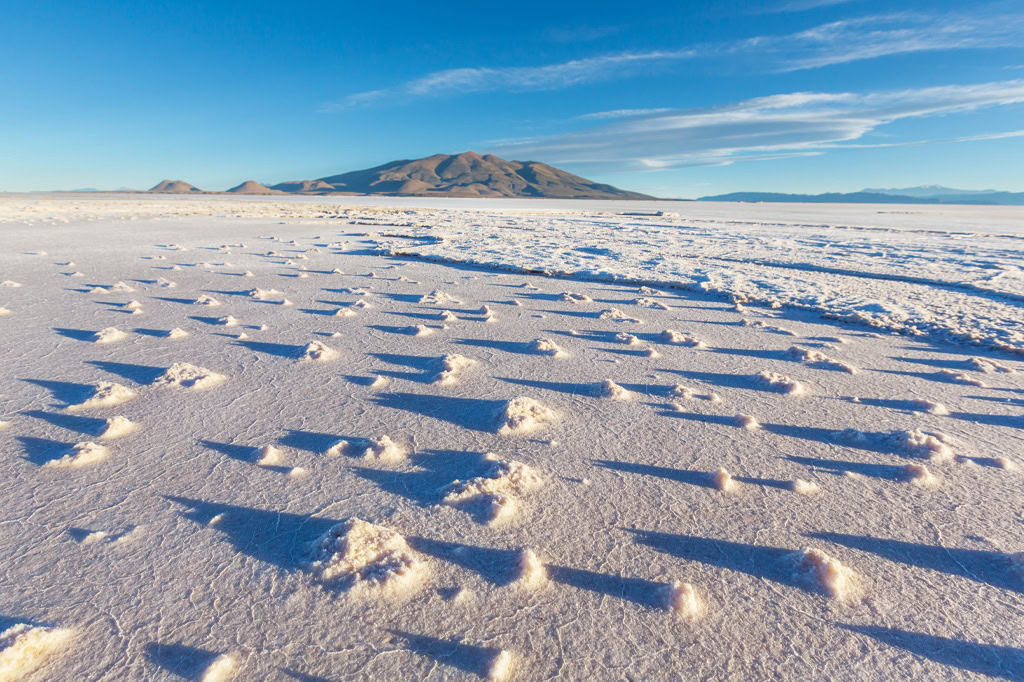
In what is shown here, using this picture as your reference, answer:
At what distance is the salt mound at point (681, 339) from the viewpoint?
5191 millimetres

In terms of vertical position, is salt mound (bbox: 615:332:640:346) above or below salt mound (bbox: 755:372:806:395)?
above

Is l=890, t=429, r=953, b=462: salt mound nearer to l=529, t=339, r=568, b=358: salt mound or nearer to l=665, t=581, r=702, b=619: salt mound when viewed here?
l=665, t=581, r=702, b=619: salt mound

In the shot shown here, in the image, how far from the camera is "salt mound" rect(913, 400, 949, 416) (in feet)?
11.8

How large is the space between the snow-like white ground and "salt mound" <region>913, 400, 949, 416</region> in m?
0.03

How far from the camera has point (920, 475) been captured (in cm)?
277

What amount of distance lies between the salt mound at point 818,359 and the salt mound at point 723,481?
8.06 feet

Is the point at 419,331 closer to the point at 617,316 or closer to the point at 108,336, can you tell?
the point at 617,316

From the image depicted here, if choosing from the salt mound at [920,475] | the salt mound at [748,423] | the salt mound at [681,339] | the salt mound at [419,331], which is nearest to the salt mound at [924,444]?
the salt mound at [920,475]

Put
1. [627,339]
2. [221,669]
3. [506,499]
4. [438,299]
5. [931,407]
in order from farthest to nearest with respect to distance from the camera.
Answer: [438,299] → [627,339] → [931,407] → [506,499] → [221,669]

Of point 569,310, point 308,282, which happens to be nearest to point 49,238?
point 308,282

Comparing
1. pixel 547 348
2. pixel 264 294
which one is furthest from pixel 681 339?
pixel 264 294

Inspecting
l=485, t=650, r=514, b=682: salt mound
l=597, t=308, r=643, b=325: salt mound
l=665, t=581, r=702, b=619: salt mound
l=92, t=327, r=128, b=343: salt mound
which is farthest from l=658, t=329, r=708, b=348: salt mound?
l=92, t=327, r=128, b=343: salt mound

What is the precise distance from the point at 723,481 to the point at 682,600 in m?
0.96

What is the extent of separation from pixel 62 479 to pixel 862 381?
5551mm
